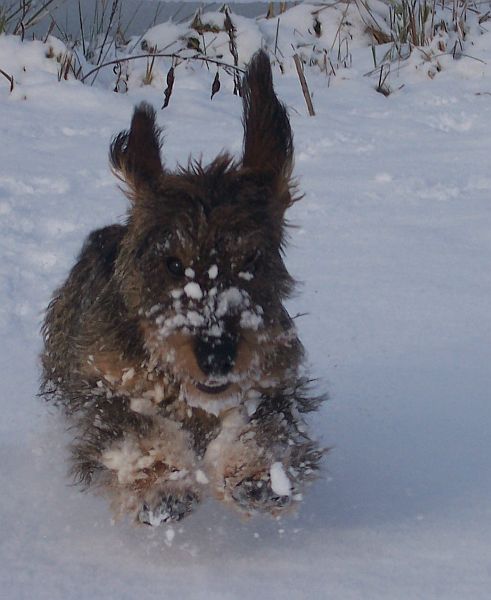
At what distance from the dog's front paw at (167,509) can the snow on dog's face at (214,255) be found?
30cm

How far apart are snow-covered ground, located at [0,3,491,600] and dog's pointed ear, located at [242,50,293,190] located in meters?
1.17

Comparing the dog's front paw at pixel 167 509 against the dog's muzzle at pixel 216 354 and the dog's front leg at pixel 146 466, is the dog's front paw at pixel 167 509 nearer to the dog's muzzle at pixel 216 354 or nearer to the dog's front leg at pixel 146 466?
the dog's front leg at pixel 146 466

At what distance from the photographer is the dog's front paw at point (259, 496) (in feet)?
10.4

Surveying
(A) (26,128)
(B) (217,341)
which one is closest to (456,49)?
(A) (26,128)

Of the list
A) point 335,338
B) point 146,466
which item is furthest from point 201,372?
point 335,338

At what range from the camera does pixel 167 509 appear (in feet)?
10.3

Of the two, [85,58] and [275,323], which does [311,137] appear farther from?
[275,323]

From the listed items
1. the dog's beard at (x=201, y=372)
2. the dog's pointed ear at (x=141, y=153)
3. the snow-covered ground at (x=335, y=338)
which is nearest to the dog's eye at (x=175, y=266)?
the dog's beard at (x=201, y=372)

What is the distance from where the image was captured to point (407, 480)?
3668mm

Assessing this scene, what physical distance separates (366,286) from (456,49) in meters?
5.26

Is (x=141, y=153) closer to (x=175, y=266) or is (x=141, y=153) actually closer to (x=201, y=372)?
(x=175, y=266)

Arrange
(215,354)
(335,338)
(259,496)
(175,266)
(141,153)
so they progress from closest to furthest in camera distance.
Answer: (215,354)
(175,266)
(259,496)
(141,153)
(335,338)

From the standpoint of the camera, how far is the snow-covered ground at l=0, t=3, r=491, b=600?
3068 mm

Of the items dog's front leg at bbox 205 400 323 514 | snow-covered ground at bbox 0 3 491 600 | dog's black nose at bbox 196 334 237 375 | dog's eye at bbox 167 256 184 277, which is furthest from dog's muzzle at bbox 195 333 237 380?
snow-covered ground at bbox 0 3 491 600
